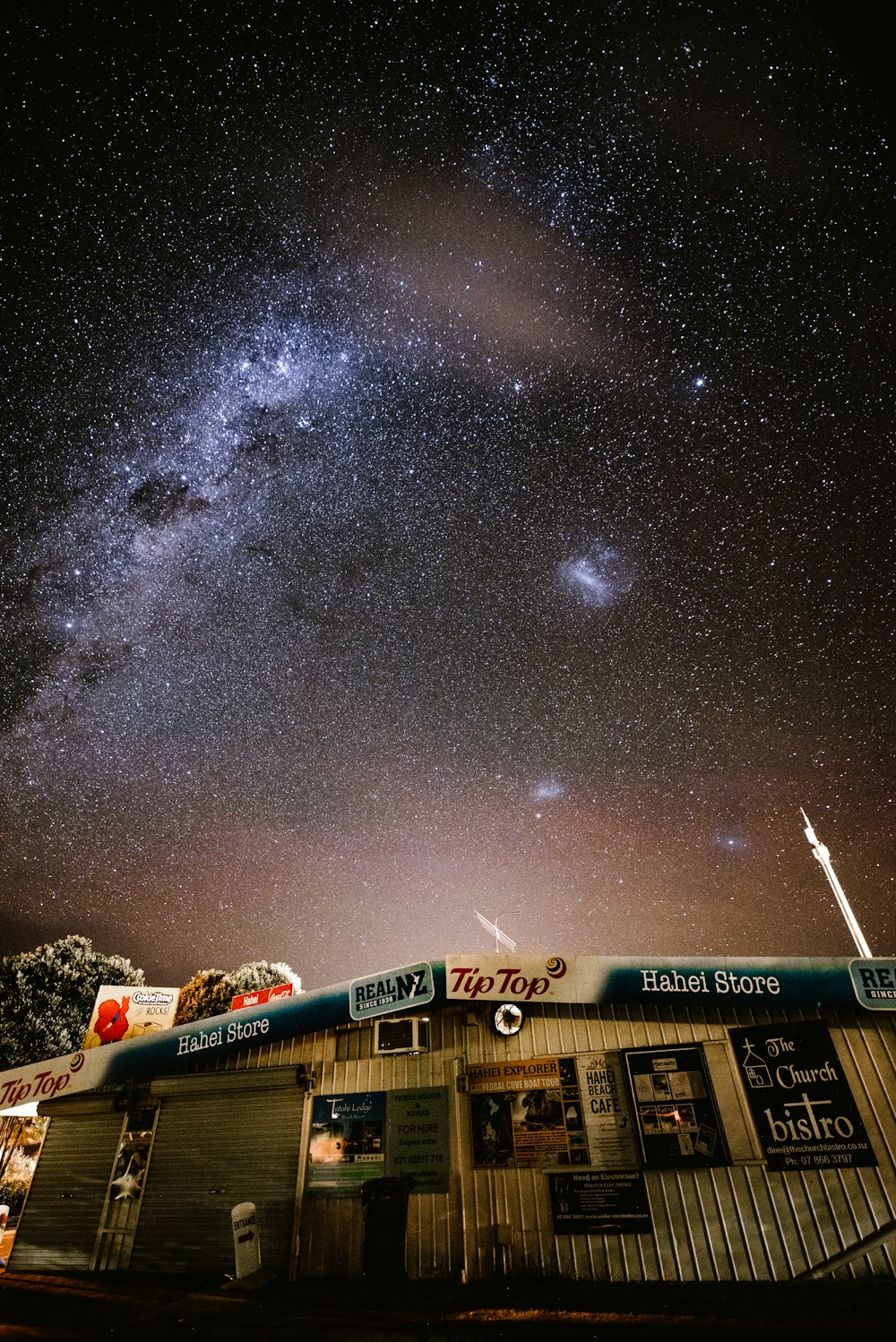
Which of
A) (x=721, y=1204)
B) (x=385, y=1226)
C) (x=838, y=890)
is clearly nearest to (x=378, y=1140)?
(x=385, y=1226)

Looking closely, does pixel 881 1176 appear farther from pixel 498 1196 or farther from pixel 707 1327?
pixel 498 1196

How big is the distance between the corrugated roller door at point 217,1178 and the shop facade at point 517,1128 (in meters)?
0.03

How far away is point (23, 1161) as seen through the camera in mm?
30125

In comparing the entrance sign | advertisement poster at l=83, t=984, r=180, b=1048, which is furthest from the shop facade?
advertisement poster at l=83, t=984, r=180, b=1048

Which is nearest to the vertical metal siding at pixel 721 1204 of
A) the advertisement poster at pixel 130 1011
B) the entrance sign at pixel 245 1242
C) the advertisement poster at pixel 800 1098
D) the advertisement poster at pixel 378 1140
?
the advertisement poster at pixel 800 1098

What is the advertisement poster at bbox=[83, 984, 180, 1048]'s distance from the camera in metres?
16.7

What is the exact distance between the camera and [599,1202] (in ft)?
26.4

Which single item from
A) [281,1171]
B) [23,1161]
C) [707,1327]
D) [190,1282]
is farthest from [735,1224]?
[23,1161]

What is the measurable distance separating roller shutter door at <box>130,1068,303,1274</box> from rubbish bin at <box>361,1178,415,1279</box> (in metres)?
1.66

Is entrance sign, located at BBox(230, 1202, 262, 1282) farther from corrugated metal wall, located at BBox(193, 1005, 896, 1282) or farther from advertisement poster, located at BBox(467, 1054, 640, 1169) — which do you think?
advertisement poster, located at BBox(467, 1054, 640, 1169)

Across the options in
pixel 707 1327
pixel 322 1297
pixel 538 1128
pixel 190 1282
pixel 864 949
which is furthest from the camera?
pixel 864 949

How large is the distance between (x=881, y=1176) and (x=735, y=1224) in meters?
1.78

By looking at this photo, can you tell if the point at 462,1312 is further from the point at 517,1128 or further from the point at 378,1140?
the point at 378,1140

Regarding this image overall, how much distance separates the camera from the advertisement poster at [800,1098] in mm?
7348
